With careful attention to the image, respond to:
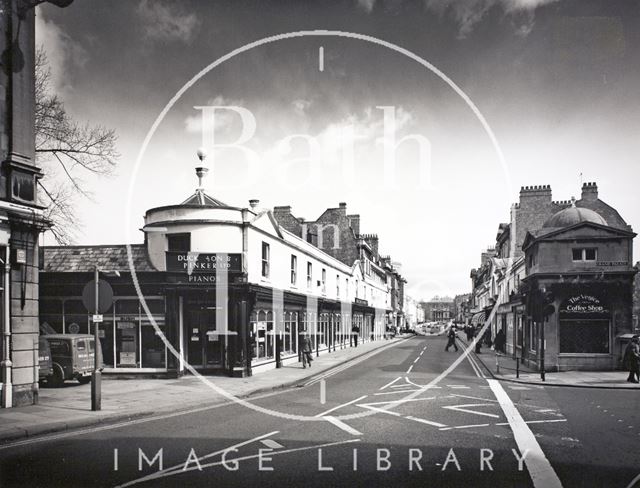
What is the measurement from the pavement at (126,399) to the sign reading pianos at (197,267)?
3.91 metres

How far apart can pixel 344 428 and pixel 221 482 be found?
4.09m

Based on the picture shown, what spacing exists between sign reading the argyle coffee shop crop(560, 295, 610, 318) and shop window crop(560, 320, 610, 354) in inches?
11.6

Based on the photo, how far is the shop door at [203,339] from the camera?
71.4 feet

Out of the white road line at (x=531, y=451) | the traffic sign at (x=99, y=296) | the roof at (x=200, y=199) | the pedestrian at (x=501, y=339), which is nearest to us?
the white road line at (x=531, y=451)

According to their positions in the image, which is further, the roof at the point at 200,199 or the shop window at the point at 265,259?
the shop window at the point at 265,259

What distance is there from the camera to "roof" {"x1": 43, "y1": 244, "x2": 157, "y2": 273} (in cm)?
2180

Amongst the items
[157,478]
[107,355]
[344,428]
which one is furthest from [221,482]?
[107,355]

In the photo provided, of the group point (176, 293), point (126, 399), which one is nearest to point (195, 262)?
point (176, 293)

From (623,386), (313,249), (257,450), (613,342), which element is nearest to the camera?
(257,450)

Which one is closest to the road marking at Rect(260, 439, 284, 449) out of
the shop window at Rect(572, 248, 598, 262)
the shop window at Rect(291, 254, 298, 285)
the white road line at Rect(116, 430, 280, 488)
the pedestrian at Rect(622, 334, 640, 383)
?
the white road line at Rect(116, 430, 280, 488)

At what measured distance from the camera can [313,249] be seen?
34.1 m

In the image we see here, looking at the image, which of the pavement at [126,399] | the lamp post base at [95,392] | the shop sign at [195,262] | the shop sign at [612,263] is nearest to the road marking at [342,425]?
the pavement at [126,399]

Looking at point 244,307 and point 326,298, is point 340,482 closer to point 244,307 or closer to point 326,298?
point 244,307

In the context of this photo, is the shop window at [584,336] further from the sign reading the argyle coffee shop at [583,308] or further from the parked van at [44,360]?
the parked van at [44,360]
